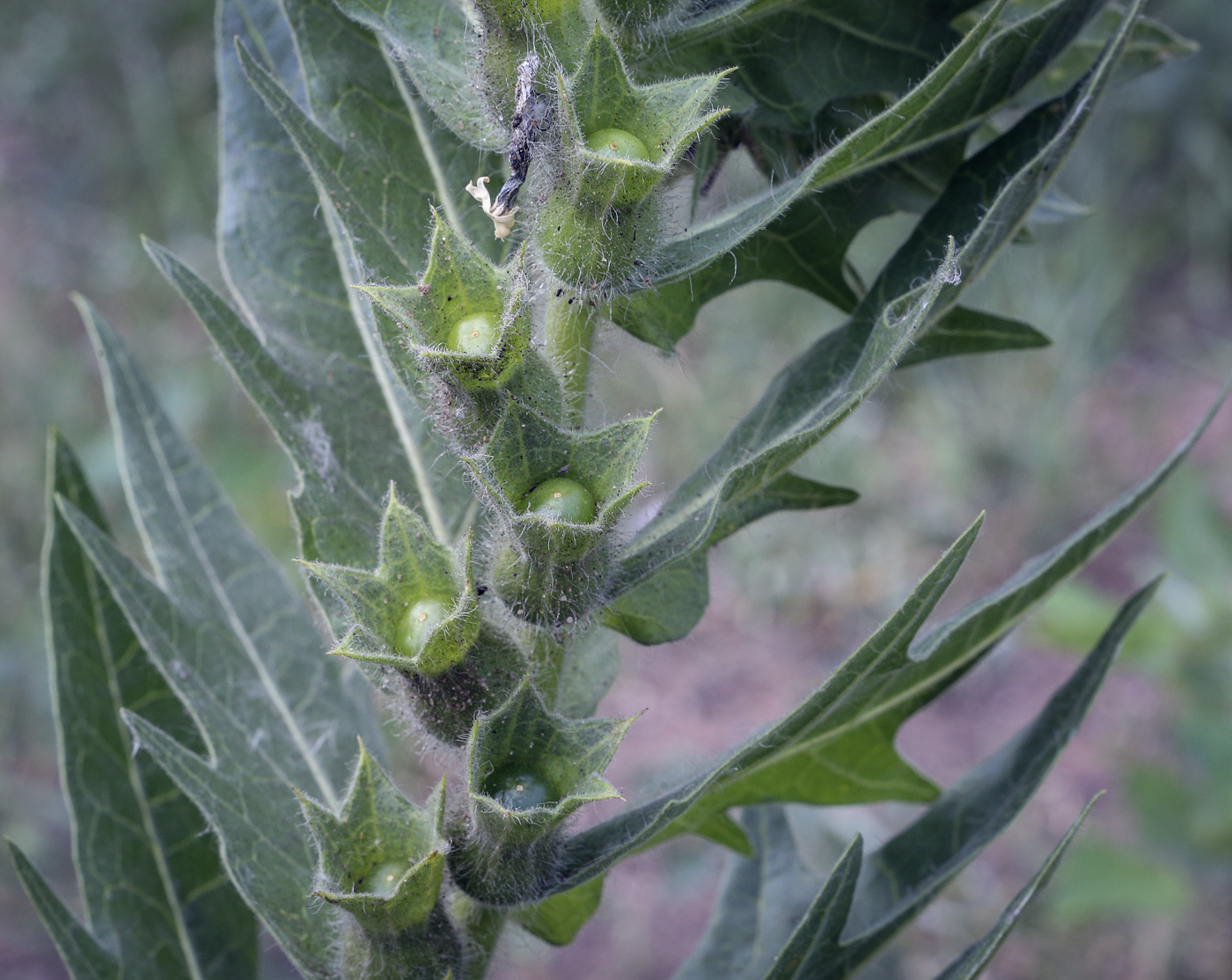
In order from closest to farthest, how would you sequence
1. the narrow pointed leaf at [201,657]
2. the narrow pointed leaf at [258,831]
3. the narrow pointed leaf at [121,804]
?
the narrow pointed leaf at [258,831] < the narrow pointed leaf at [201,657] < the narrow pointed leaf at [121,804]

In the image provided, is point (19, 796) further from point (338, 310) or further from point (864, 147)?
point (864, 147)

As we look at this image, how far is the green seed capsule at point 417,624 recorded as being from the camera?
1.10m

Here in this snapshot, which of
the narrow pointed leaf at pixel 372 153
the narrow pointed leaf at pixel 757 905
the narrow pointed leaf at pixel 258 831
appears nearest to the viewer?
the narrow pointed leaf at pixel 258 831

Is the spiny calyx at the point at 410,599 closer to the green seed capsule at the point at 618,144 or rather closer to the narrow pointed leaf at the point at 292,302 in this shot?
the narrow pointed leaf at the point at 292,302

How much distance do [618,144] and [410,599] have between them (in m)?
0.51

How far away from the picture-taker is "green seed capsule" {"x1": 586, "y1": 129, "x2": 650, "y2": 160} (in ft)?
3.49

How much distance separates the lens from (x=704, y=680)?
267 inches

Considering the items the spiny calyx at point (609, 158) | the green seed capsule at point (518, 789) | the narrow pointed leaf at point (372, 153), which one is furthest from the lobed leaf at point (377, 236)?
the green seed capsule at point (518, 789)

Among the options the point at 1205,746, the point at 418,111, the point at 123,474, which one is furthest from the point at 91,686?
the point at 1205,746

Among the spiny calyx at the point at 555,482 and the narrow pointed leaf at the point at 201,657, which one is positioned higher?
the spiny calyx at the point at 555,482

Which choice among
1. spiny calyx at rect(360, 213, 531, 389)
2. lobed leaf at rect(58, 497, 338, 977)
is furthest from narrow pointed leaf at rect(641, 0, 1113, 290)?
lobed leaf at rect(58, 497, 338, 977)

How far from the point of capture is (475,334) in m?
1.06

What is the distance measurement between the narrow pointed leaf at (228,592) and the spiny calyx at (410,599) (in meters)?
0.58

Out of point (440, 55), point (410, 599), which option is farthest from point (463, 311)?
point (440, 55)
